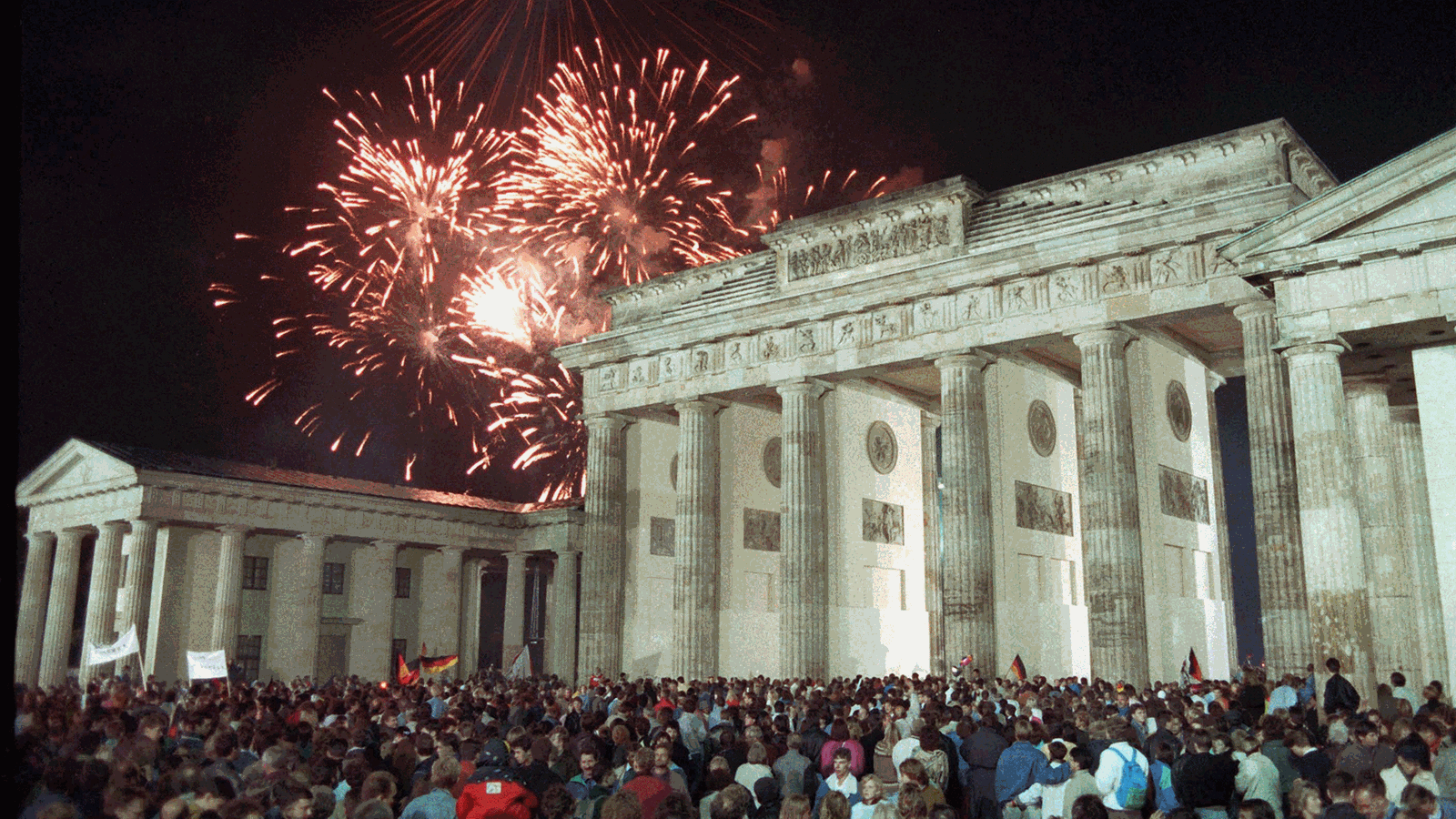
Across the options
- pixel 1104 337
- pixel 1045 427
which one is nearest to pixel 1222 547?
pixel 1045 427

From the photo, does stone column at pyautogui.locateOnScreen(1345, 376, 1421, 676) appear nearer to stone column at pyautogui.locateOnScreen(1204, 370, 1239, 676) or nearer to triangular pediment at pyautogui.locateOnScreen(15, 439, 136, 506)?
stone column at pyautogui.locateOnScreen(1204, 370, 1239, 676)

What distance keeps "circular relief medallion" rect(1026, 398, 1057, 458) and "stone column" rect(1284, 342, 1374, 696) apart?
14.0m

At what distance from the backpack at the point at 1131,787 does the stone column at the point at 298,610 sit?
3601 cm

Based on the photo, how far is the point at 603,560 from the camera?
1427 inches

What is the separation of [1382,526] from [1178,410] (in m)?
9.84

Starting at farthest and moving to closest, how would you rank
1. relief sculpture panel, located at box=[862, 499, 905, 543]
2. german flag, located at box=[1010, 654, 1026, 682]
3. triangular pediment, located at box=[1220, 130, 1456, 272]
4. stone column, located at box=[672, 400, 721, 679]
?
relief sculpture panel, located at box=[862, 499, 905, 543]
stone column, located at box=[672, 400, 721, 679]
german flag, located at box=[1010, 654, 1026, 682]
triangular pediment, located at box=[1220, 130, 1456, 272]

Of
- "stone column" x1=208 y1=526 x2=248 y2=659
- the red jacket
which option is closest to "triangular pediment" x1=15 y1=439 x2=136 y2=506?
"stone column" x1=208 y1=526 x2=248 y2=659

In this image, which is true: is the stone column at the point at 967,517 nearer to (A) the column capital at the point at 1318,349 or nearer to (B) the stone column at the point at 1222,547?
(B) the stone column at the point at 1222,547

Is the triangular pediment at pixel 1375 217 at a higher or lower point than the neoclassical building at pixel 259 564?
higher

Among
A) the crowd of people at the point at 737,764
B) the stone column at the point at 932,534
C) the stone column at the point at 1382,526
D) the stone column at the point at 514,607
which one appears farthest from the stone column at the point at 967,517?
the stone column at the point at 514,607

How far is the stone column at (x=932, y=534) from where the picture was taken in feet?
112

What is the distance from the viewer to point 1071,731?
12.0 m

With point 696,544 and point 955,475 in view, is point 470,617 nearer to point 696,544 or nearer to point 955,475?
point 696,544

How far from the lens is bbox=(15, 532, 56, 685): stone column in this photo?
3956cm
